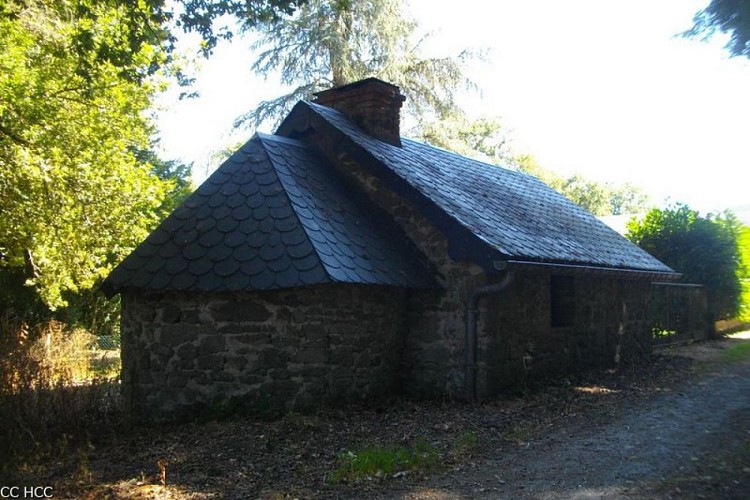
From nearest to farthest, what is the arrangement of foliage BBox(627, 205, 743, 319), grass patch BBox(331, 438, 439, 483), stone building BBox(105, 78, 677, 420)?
grass patch BBox(331, 438, 439, 483) → stone building BBox(105, 78, 677, 420) → foliage BBox(627, 205, 743, 319)

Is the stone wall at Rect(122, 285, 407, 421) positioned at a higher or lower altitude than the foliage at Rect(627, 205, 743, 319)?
lower

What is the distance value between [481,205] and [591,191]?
46139 millimetres

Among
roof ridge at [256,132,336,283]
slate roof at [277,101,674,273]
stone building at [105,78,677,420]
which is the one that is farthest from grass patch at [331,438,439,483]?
slate roof at [277,101,674,273]

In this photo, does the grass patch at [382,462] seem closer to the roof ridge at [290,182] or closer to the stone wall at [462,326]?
the roof ridge at [290,182]

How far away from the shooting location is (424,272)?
366 inches

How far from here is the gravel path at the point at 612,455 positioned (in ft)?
17.1

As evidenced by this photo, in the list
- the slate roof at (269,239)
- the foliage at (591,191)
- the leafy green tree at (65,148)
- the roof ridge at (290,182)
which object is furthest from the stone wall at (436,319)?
the foliage at (591,191)

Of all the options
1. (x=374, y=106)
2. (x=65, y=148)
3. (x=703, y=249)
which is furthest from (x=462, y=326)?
(x=703, y=249)

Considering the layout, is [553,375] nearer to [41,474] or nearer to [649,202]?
[41,474]

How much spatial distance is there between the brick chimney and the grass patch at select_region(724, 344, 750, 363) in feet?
29.2

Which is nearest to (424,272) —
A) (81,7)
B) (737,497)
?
(737,497)

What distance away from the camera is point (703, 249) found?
1916cm

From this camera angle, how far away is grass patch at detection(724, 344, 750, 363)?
45.6 ft

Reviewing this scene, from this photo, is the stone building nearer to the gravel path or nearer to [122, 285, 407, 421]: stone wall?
[122, 285, 407, 421]: stone wall
